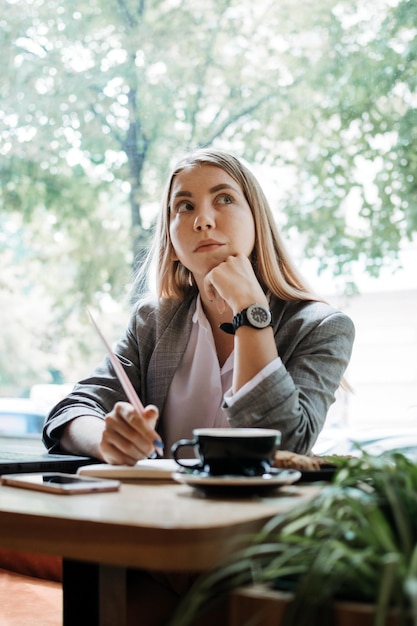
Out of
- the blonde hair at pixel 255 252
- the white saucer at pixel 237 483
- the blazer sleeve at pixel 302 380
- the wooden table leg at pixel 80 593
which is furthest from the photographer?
the blonde hair at pixel 255 252

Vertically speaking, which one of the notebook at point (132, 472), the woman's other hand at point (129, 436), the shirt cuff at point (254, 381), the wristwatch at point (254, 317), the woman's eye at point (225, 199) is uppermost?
the woman's eye at point (225, 199)

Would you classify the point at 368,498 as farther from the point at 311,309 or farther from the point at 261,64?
the point at 261,64

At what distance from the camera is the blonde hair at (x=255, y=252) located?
189cm

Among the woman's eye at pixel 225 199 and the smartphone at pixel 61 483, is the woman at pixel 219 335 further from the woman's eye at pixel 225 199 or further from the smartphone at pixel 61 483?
the smartphone at pixel 61 483

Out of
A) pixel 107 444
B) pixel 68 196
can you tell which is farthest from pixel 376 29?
pixel 107 444

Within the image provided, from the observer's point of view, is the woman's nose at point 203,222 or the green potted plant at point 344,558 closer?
the green potted plant at point 344,558

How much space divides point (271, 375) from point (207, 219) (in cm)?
50

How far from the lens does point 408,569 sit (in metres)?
0.67

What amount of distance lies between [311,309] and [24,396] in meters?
3.77

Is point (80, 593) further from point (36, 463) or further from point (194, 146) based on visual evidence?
point (194, 146)

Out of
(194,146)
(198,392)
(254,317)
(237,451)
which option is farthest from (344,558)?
(194,146)

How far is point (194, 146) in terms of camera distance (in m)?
4.73

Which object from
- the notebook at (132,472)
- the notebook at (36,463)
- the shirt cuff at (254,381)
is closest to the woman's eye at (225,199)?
the shirt cuff at (254,381)

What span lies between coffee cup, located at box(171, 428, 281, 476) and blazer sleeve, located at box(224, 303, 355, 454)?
398mm
